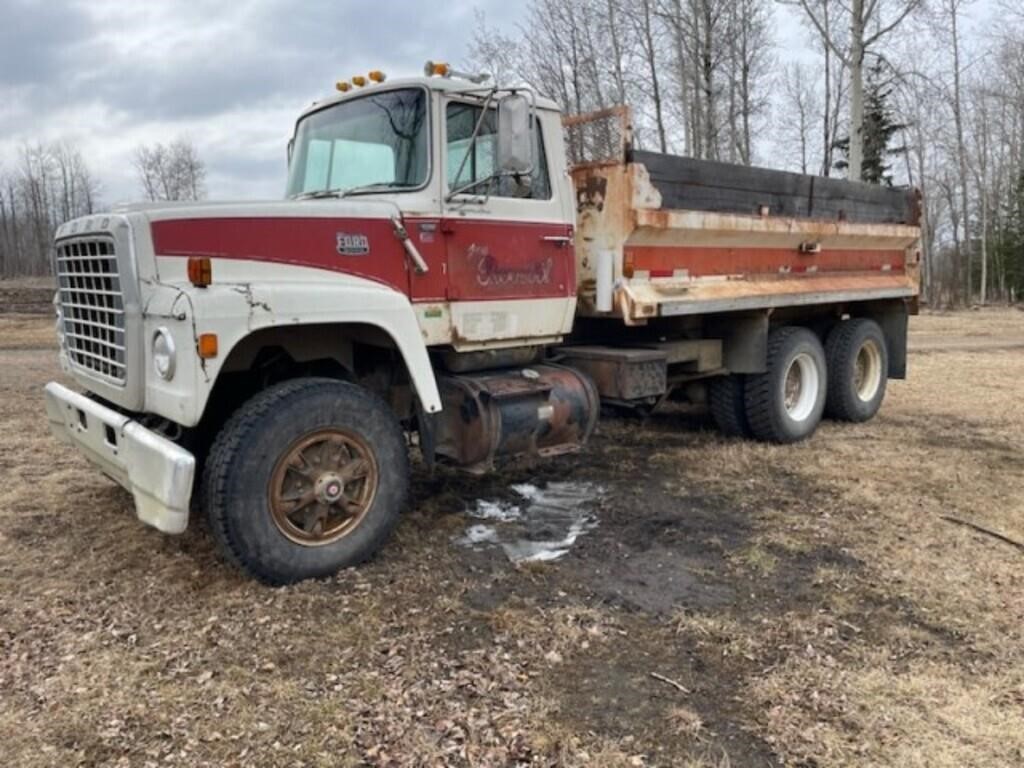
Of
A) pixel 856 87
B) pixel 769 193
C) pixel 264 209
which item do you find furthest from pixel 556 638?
pixel 856 87

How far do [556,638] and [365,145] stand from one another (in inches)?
118

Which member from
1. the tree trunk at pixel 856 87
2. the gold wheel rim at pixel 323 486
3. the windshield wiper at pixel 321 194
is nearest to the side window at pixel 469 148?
the windshield wiper at pixel 321 194

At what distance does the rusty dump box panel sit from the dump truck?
2cm

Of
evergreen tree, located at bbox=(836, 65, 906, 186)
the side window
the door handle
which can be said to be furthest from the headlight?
evergreen tree, located at bbox=(836, 65, 906, 186)

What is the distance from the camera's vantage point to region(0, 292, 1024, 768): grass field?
2.78 m

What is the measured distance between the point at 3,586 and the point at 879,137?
3549cm

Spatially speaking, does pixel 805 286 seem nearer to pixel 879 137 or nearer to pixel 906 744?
pixel 906 744

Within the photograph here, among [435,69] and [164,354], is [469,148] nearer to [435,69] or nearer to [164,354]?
[435,69]

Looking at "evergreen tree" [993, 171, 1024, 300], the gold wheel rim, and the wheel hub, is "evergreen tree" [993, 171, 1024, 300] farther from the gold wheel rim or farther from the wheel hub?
the gold wheel rim

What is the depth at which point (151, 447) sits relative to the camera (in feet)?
11.9

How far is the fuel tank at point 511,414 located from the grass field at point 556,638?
0.51m

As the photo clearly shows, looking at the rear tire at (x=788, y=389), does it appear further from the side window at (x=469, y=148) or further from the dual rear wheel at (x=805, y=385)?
the side window at (x=469, y=148)

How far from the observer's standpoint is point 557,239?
5281 millimetres

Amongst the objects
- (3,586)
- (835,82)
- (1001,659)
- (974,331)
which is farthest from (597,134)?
(835,82)
